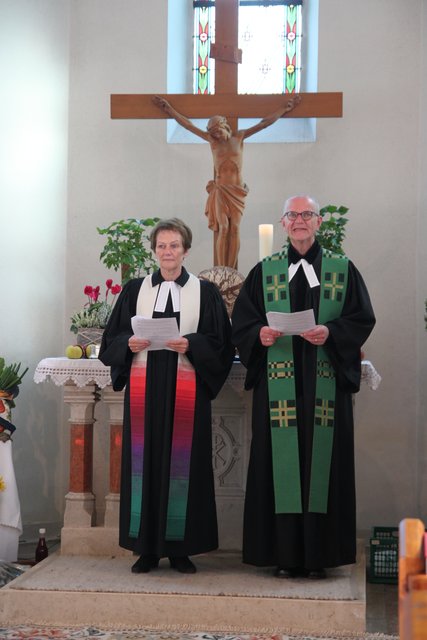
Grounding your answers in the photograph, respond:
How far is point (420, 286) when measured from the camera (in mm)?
7707

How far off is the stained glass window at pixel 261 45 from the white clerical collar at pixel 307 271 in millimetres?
3465

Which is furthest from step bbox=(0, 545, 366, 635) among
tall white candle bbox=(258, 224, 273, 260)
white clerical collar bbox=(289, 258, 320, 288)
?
tall white candle bbox=(258, 224, 273, 260)

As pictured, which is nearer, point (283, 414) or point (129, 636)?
point (129, 636)

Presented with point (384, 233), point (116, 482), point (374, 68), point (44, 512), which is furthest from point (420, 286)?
point (44, 512)

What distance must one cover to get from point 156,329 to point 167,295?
0.34 meters

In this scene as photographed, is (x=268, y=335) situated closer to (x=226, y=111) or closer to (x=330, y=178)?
(x=226, y=111)

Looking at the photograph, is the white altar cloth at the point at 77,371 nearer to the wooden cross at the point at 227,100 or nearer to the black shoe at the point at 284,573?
the black shoe at the point at 284,573

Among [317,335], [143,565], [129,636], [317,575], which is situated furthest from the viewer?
[143,565]

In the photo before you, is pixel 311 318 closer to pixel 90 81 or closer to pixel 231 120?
pixel 231 120

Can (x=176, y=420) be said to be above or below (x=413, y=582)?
above

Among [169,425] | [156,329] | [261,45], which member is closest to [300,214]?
[156,329]

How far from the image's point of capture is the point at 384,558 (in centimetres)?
637

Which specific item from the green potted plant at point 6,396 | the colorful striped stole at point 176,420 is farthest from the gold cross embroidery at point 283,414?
the green potted plant at point 6,396

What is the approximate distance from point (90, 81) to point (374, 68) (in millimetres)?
2423
